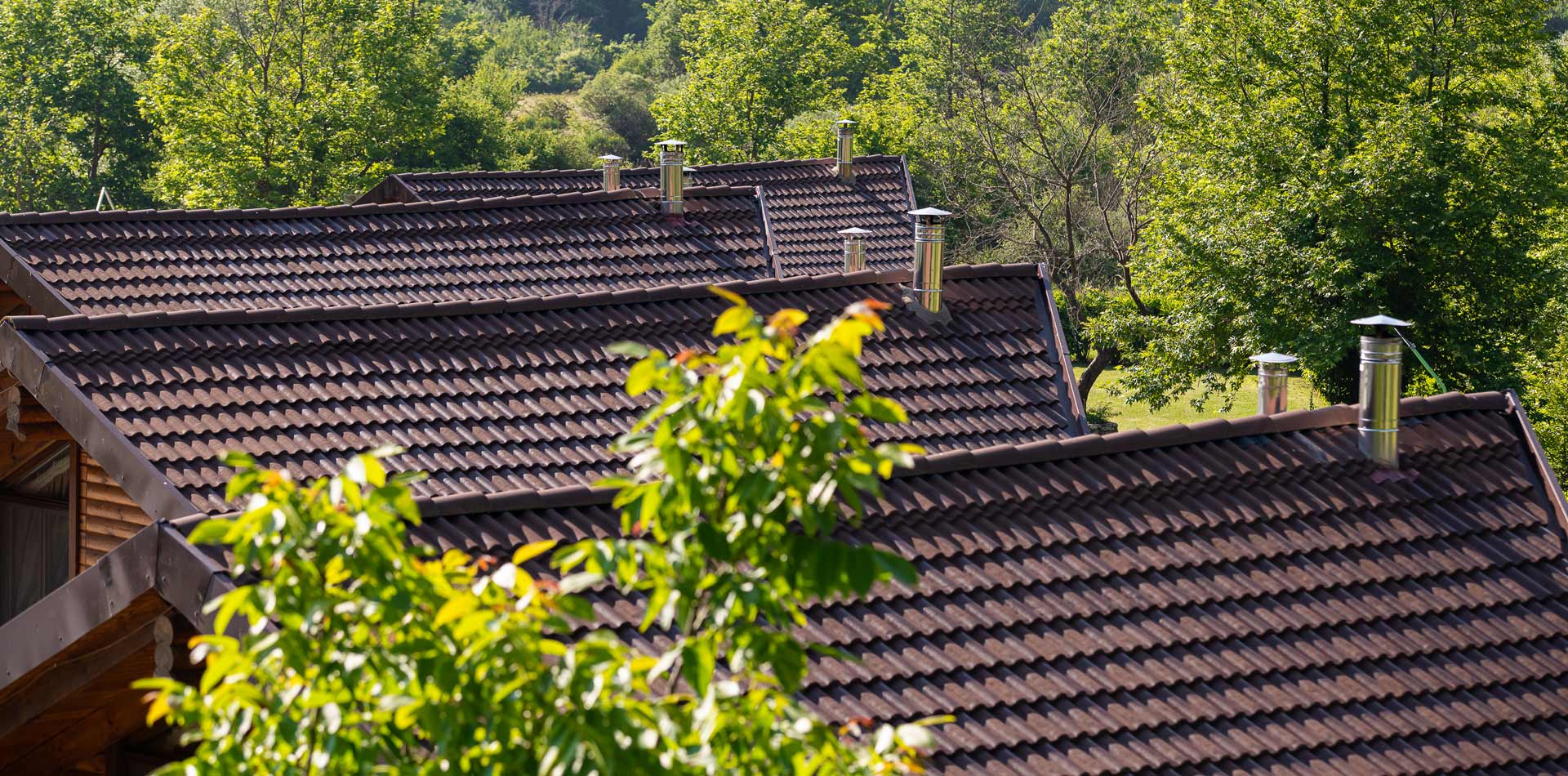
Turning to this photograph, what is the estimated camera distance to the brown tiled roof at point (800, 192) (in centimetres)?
1884

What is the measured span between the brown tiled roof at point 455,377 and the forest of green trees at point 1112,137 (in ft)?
48.4

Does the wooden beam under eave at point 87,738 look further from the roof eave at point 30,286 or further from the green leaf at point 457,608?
the green leaf at point 457,608

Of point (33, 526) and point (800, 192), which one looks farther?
point (800, 192)

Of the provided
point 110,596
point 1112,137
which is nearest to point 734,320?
point 110,596

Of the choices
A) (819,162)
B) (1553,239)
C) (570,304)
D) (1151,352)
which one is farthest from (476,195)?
(1553,239)

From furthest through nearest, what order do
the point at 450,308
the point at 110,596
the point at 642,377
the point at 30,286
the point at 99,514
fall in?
1. the point at 30,286
2. the point at 450,308
3. the point at 99,514
4. the point at 110,596
5. the point at 642,377

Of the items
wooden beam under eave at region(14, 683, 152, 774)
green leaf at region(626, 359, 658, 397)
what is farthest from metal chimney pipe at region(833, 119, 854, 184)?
green leaf at region(626, 359, 658, 397)

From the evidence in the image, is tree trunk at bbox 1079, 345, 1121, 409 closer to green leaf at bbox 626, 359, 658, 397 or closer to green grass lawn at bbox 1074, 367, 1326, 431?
green grass lawn at bbox 1074, 367, 1326, 431

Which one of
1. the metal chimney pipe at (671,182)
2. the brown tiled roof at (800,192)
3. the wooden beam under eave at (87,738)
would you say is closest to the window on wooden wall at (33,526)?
the wooden beam under eave at (87,738)

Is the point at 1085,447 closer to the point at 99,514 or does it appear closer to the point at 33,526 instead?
the point at 99,514

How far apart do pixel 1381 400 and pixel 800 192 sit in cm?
1479

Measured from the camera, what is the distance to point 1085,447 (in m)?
6.60

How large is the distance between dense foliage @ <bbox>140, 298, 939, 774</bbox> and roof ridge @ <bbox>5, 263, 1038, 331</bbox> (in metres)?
5.07

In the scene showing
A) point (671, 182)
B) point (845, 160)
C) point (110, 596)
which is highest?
point (845, 160)
